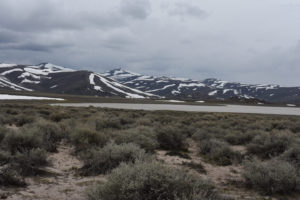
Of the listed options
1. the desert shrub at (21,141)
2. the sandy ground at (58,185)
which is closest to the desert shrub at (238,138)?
the sandy ground at (58,185)

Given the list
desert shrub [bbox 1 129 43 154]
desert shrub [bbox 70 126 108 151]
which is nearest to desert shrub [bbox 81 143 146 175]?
desert shrub [bbox 1 129 43 154]

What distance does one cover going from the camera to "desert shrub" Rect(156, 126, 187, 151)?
47.2 feet

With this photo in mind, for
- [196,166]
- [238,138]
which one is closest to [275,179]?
[196,166]

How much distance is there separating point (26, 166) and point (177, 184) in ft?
17.7

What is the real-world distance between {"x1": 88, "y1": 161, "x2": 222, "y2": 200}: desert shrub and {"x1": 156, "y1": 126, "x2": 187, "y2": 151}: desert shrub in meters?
8.90

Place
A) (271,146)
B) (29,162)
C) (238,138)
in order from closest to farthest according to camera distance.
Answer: (29,162), (271,146), (238,138)

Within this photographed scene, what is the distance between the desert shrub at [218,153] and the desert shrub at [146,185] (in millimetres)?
6207

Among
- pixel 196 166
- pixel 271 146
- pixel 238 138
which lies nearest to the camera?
pixel 196 166

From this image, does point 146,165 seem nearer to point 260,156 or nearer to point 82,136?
point 82,136

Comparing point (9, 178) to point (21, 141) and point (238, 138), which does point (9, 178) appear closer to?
point (21, 141)

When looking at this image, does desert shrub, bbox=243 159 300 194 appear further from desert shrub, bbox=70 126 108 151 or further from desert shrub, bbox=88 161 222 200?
desert shrub, bbox=70 126 108 151

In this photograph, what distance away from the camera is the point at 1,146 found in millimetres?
10141

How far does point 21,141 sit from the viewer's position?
10578 millimetres

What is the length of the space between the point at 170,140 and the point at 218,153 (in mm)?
2992
